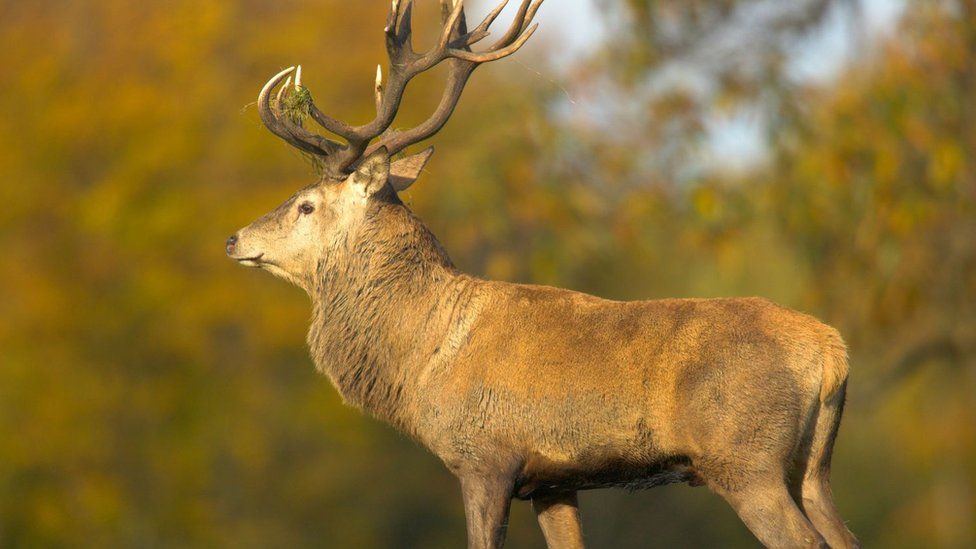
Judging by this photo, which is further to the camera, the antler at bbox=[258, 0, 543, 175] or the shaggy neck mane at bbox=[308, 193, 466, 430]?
the antler at bbox=[258, 0, 543, 175]

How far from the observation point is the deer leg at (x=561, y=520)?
736cm

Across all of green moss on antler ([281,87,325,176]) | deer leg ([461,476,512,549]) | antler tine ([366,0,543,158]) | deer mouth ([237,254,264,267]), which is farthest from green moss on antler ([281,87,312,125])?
deer leg ([461,476,512,549])

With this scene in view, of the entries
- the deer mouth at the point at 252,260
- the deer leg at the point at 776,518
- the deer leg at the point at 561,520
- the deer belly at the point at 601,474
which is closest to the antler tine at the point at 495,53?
the deer mouth at the point at 252,260

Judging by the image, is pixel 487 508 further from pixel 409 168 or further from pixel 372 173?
pixel 409 168

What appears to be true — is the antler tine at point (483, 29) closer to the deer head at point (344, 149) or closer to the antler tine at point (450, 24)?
the deer head at point (344, 149)

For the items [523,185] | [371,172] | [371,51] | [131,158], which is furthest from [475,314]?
[371,51]

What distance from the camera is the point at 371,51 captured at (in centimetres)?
2372

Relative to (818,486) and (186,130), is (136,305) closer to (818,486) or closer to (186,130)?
(186,130)

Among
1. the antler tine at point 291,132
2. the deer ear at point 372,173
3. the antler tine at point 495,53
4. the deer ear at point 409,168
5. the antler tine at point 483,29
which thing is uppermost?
the antler tine at point 483,29

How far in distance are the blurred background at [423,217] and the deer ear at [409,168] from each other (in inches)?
264

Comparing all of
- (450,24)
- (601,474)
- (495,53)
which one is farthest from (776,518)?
(450,24)

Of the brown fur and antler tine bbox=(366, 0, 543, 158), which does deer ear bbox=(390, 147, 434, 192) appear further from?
the brown fur

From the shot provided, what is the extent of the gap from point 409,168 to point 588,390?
7.24 feet

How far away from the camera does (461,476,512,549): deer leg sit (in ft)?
21.8
